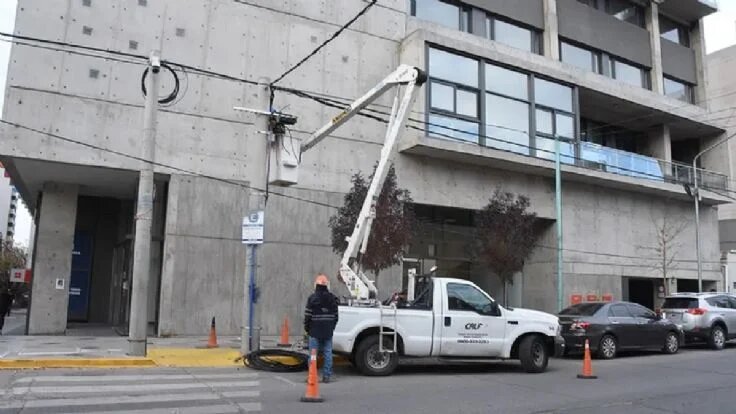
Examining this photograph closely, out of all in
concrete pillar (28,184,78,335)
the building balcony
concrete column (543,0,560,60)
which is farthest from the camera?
concrete column (543,0,560,60)

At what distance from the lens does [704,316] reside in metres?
19.2

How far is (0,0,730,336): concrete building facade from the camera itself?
711 inches

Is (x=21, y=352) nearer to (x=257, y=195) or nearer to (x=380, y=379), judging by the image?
(x=257, y=195)

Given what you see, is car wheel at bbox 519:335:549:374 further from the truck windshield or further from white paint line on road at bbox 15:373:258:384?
white paint line on road at bbox 15:373:258:384

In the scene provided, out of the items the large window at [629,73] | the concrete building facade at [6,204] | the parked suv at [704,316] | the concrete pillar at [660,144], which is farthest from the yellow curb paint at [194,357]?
the concrete building facade at [6,204]

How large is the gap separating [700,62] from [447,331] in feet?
95.1

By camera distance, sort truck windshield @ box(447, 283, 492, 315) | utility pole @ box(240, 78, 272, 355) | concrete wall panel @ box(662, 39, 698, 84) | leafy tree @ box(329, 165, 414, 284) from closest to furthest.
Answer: truck windshield @ box(447, 283, 492, 315) < utility pole @ box(240, 78, 272, 355) < leafy tree @ box(329, 165, 414, 284) < concrete wall panel @ box(662, 39, 698, 84)

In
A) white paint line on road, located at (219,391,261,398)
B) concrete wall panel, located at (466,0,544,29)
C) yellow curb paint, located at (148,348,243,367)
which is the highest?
concrete wall panel, located at (466,0,544,29)

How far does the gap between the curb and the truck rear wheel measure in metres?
4.18

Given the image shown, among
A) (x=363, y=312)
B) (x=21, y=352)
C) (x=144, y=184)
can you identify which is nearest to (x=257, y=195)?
(x=144, y=184)

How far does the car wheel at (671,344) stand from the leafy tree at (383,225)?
26.1ft

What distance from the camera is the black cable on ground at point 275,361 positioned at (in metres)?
12.4

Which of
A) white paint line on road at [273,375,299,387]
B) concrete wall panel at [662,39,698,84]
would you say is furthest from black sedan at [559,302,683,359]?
concrete wall panel at [662,39,698,84]

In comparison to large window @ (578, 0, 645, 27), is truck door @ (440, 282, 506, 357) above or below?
below
